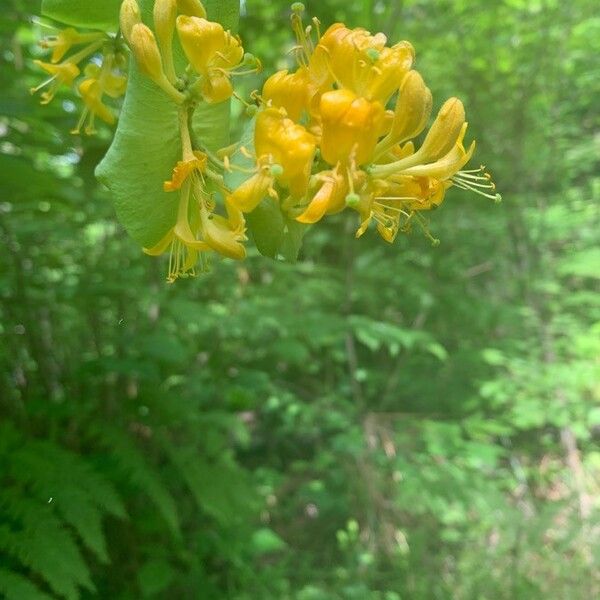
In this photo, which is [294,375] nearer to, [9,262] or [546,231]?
[9,262]

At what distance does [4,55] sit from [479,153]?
1651 millimetres

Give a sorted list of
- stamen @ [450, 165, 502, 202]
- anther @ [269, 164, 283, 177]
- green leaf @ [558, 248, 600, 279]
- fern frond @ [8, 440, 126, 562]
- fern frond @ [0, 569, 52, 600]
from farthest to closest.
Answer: green leaf @ [558, 248, 600, 279], fern frond @ [8, 440, 126, 562], fern frond @ [0, 569, 52, 600], stamen @ [450, 165, 502, 202], anther @ [269, 164, 283, 177]

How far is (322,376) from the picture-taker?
7.72ft

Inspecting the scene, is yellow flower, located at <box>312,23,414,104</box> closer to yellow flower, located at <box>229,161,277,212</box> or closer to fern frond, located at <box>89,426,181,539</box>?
yellow flower, located at <box>229,161,277,212</box>

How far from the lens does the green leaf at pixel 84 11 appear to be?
0.51 m

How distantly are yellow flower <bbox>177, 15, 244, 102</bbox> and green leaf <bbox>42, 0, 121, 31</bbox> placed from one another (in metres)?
0.10

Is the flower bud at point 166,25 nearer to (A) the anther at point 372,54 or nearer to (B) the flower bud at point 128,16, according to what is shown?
(B) the flower bud at point 128,16

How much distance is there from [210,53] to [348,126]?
12cm

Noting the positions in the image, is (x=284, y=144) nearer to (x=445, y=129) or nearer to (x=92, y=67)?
(x=445, y=129)

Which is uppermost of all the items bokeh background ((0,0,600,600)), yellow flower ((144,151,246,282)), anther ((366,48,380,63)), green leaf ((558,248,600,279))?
anther ((366,48,380,63))

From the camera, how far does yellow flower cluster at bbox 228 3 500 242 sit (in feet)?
1.38

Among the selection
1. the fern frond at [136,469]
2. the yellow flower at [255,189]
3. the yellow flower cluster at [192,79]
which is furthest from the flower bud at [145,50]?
the fern frond at [136,469]

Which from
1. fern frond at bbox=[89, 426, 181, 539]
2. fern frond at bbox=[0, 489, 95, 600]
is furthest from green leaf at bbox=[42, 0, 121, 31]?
fern frond at bbox=[89, 426, 181, 539]

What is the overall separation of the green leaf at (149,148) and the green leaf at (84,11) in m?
0.06
